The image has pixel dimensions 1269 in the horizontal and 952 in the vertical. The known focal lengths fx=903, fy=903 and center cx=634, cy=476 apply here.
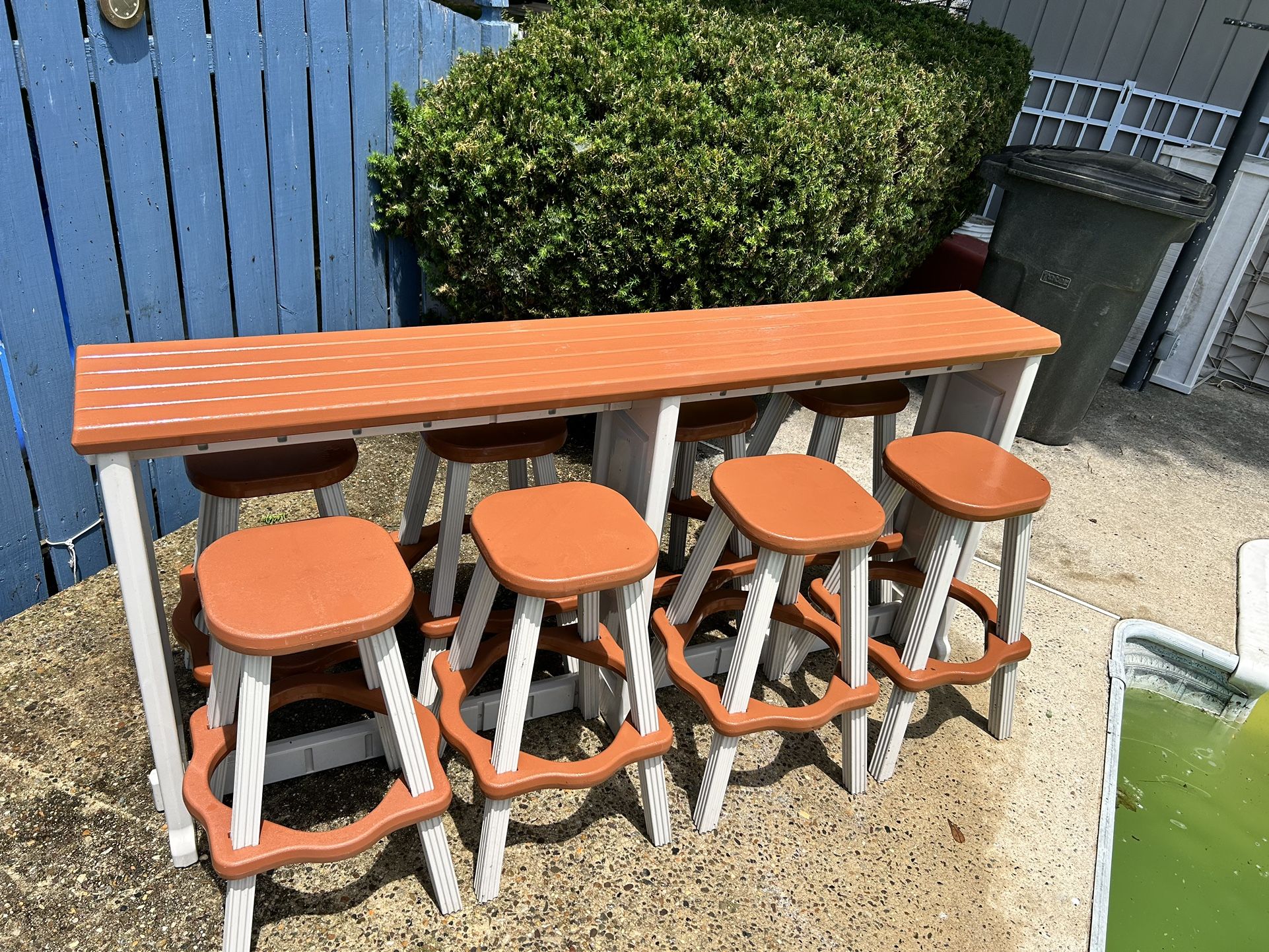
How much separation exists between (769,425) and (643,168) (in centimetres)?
116

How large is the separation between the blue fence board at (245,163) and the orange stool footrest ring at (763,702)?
6.93 feet

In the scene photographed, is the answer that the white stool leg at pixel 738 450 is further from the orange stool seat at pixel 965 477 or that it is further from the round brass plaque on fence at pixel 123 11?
the round brass plaque on fence at pixel 123 11

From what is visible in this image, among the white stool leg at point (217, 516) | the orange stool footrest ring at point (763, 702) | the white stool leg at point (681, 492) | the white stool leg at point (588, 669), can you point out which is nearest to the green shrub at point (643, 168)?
the white stool leg at point (681, 492)

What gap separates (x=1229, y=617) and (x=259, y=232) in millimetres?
4387

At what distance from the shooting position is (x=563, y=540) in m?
2.12

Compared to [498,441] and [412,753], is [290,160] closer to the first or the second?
[498,441]

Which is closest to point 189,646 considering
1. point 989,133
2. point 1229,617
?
point 1229,617

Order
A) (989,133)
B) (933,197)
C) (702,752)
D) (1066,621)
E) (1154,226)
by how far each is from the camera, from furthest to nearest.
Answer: (989,133) < (933,197) < (1154,226) < (1066,621) < (702,752)

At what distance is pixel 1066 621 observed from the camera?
378 cm

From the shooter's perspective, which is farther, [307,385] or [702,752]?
[702,752]

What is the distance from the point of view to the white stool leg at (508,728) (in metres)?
2.11

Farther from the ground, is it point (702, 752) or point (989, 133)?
point (989, 133)

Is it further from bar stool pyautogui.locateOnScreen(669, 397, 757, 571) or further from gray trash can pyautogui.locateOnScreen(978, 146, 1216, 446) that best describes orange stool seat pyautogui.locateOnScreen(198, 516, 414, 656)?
gray trash can pyautogui.locateOnScreen(978, 146, 1216, 446)

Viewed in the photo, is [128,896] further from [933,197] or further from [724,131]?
[933,197]
